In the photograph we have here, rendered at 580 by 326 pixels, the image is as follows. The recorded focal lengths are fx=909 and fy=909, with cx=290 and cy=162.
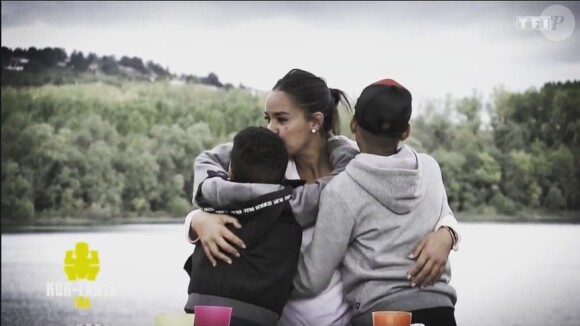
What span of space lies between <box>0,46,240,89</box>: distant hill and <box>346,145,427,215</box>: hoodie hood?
9.77ft

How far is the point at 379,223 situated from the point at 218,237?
24cm

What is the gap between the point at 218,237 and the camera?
1314 millimetres

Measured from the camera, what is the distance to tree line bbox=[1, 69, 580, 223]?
3863 mm

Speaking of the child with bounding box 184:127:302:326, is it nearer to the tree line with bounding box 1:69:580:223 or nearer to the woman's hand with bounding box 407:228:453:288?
the woman's hand with bounding box 407:228:453:288

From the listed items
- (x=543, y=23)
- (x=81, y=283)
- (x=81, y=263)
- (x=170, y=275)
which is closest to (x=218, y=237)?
(x=543, y=23)

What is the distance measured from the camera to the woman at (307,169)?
1349mm

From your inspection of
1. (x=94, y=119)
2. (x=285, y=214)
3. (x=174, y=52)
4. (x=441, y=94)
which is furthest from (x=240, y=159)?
(x=94, y=119)

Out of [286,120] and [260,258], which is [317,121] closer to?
[286,120]

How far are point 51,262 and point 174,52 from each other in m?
1.15

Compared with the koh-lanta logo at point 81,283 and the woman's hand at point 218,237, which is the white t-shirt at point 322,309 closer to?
the woman's hand at point 218,237

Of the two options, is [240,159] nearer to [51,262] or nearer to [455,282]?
[455,282]

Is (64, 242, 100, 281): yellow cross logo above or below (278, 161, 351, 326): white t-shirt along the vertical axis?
below

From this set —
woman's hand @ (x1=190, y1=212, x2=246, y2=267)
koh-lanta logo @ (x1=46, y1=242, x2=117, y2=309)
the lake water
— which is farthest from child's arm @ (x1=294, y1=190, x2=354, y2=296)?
koh-lanta logo @ (x1=46, y1=242, x2=117, y2=309)

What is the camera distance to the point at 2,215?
4578 mm
